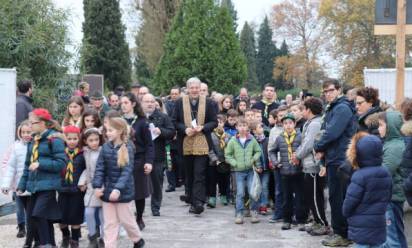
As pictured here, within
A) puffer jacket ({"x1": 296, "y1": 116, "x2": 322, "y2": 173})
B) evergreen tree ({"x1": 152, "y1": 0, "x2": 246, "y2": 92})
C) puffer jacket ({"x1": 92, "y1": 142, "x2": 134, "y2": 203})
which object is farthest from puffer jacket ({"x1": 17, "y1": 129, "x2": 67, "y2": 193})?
evergreen tree ({"x1": 152, "y1": 0, "x2": 246, "y2": 92})

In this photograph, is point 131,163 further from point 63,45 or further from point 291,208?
point 63,45

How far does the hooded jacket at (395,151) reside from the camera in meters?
6.42

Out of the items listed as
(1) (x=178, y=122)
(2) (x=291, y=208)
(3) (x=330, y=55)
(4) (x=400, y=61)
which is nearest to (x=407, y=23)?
(4) (x=400, y=61)

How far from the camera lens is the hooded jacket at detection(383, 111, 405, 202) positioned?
21.1 ft

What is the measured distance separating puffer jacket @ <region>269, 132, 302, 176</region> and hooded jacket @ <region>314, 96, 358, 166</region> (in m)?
1.06

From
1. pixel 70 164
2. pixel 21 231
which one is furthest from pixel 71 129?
pixel 21 231

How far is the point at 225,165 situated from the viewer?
10.2 meters

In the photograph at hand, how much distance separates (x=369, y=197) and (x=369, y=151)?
1.48 ft

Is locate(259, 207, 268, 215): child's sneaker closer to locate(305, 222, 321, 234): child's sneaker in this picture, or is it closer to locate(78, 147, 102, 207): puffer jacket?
locate(305, 222, 321, 234): child's sneaker

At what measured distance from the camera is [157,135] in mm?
9234

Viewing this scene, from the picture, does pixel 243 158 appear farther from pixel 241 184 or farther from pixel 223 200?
pixel 223 200

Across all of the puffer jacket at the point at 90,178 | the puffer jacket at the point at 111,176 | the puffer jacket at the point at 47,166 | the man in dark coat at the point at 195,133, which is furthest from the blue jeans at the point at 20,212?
the man in dark coat at the point at 195,133

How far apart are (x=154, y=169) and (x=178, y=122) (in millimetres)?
959

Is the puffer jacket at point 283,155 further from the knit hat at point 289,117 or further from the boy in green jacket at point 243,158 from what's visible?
the boy in green jacket at point 243,158
